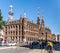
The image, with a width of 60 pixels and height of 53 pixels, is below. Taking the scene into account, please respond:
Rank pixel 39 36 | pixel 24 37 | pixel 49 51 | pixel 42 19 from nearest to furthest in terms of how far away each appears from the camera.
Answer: pixel 49 51 < pixel 24 37 < pixel 39 36 < pixel 42 19

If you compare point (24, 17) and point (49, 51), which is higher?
point (24, 17)

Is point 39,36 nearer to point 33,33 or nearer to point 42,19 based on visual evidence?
point 33,33

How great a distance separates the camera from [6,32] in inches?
4350

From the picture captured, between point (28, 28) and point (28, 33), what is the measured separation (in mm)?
3113

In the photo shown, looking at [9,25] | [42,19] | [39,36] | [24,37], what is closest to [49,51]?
[24,37]

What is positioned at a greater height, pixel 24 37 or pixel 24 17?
pixel 24 17

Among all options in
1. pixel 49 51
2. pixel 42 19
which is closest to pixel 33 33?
pixel 42 19

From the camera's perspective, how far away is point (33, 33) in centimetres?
11556

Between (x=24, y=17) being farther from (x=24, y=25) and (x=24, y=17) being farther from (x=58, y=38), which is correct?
(x=58, y=38)

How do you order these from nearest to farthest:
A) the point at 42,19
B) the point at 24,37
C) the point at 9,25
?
the point at 24,37
the point at 9,25
the point at 42,19

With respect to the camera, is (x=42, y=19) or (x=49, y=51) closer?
(x=49, y=51)

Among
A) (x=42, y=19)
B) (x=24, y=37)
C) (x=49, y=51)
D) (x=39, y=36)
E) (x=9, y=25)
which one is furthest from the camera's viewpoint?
(x=42, y=19)

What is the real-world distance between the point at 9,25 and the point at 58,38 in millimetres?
58834

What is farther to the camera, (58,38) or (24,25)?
(58,38)
